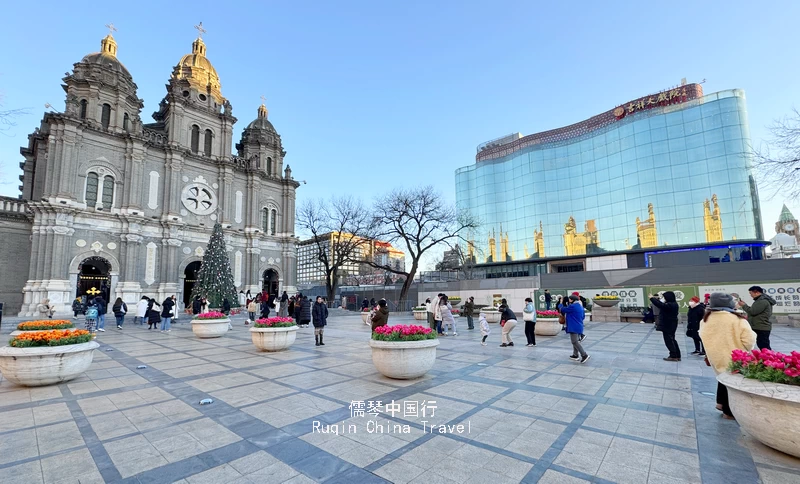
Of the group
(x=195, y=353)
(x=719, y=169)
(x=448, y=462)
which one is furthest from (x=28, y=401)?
(x=719, y=169)

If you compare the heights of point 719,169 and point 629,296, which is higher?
point 719,169

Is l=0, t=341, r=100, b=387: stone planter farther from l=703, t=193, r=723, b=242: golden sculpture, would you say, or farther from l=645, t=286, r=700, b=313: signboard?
l=703, t=193, r=723, b=242: golden sculpture

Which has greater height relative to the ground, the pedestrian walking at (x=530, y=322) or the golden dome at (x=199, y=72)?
the golden dome at (x=199, y=72)

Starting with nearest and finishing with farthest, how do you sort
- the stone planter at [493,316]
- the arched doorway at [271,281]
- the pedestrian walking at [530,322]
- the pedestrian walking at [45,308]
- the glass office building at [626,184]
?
the pedestrian walking at [530,322], the stone planter at [493,316], the pedestrian walking at [45,308], the arched doorway at [271,281], the glass office building at [626,184]

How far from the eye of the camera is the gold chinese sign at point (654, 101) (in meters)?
49.8

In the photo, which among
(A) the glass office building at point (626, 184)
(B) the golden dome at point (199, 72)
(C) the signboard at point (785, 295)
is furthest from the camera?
(A) the glass office building at point (626, 184)

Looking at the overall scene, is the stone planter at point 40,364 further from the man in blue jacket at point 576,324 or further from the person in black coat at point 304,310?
the man in blue jacket at point 576,324

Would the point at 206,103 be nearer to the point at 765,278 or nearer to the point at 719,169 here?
the point at 765,278

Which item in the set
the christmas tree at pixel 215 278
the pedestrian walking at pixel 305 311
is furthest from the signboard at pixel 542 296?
the christmas tree at pixel 215 278

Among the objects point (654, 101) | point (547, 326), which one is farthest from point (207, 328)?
point (654, 101)

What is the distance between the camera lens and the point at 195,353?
11234 mm

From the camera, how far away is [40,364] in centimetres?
696

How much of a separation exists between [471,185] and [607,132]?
75.4ft

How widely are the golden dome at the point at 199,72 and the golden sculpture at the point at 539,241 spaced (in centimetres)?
4752
